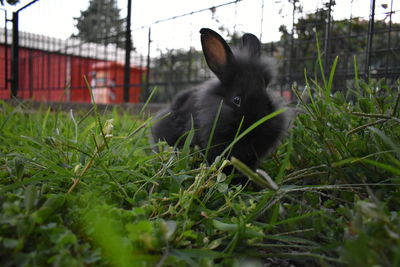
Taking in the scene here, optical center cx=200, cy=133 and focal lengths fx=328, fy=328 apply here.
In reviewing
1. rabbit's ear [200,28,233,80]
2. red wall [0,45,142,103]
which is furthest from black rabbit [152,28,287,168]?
red wall [0,45,142,103]

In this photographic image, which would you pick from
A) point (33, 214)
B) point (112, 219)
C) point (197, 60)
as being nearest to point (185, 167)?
point (112, 219)

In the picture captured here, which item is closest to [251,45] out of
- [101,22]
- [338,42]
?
[338,42]

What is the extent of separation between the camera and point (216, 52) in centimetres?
192

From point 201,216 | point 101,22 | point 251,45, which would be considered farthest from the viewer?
point 101,22

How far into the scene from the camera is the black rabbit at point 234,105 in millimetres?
1682

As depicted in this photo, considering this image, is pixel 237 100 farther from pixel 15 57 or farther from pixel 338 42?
pixel 15 57

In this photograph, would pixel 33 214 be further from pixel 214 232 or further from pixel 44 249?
pixel 214 232

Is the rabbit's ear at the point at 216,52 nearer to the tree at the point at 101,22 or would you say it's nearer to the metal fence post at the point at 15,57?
the tree at the point at 101,22

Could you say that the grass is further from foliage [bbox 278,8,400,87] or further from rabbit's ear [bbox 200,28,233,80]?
foliage [bbox 278,8,400,87]

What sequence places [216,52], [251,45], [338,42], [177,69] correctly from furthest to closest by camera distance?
[177,69] → [338,42] → [251,45] → [216,52]

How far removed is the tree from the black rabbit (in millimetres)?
4888

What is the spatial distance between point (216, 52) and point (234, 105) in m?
0.36

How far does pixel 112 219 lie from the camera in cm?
83

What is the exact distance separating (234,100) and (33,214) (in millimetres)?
1245
